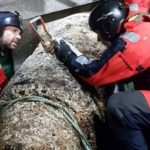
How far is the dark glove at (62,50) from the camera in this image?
4320 millimetres

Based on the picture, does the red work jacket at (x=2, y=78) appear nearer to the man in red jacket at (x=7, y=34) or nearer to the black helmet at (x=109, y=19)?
the man in red jacket at (x=7, y=34)

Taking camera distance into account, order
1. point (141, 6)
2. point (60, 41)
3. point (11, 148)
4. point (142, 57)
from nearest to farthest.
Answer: point (11, 148)
point (142, 57)
point (60, 41)
point (141, 6)

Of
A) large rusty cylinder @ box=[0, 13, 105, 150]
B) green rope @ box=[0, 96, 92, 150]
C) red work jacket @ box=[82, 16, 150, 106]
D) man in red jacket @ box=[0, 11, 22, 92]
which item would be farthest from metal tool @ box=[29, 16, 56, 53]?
green rope @ box=[0, 96, 92, 150]

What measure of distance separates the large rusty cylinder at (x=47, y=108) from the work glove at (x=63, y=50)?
0.10 metres

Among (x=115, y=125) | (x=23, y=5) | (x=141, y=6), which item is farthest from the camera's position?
(x=23, y=5)

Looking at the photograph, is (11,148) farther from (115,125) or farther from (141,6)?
(141,6)

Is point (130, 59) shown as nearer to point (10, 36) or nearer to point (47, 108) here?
point (47, 108)

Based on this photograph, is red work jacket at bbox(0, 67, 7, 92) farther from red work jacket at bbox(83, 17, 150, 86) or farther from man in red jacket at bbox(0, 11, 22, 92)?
red work jacket at bbox(83, 17, 150, 86)

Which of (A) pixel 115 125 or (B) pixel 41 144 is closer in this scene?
(B) pixel 41 144

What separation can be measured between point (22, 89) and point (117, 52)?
3.47ft

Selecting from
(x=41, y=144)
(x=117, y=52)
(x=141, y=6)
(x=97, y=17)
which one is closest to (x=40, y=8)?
(x=141, y=6)

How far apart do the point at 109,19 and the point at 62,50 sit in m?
0.71

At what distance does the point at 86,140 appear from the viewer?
12.3 feet

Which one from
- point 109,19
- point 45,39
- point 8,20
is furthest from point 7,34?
point 109,19
